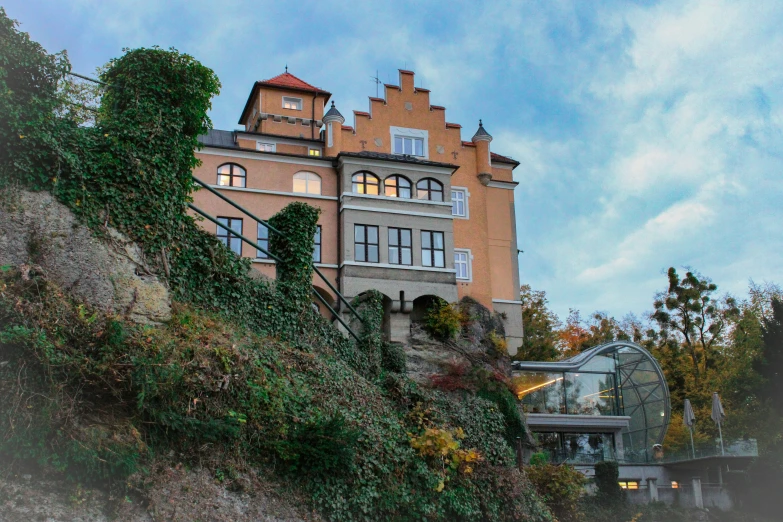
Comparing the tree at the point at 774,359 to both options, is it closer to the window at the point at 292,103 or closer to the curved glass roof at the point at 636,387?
the curved glass roof at the point at 636,387

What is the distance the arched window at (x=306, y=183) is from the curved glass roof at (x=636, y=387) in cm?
1580

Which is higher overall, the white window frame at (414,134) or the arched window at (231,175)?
the white window frame at (414,134)

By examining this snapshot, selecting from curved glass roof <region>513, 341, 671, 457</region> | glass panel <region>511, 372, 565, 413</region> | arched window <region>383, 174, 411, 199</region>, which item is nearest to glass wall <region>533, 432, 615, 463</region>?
glass panel <region>511, 372, 565, 413</region>

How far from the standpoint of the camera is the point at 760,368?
120 ft

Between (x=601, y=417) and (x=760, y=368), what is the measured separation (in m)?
8.04

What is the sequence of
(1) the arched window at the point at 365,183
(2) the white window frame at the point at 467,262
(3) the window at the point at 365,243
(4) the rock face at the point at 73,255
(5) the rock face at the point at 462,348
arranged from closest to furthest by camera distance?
(4) the rock face at the point at 73,255 → (5) the rock face at the point at 462,348 → (3) the window at the point at 365,243 → (1) the arched window at the point at 365,183 → (2) the white window frame at the point at 467,262

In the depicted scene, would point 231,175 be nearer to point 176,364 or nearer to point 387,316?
point 387,316

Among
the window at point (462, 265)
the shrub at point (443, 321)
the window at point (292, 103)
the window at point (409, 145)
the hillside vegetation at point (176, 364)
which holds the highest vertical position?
the window at point (292, 103)

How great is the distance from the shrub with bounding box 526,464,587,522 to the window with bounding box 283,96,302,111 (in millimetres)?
26525

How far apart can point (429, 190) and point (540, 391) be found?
1200cm

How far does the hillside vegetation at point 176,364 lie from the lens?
29.6ft

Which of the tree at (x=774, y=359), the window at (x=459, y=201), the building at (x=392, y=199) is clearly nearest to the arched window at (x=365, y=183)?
the building at (x=392, y=199)

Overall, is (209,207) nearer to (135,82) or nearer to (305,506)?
(135,82)

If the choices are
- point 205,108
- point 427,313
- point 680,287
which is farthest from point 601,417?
point 205,108
